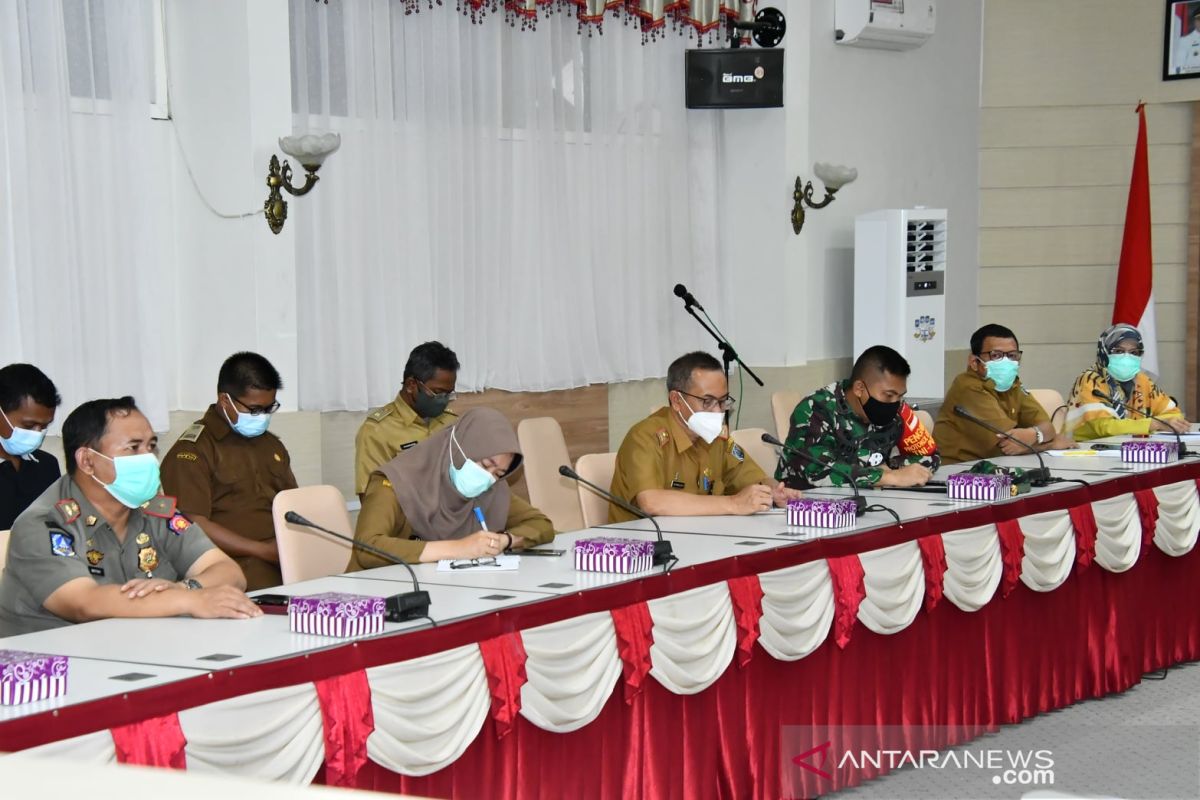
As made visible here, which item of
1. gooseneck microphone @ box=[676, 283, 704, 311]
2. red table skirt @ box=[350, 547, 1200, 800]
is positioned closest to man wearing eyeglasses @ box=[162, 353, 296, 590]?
red table skirt @ box=[350, 547, 1200, 800]

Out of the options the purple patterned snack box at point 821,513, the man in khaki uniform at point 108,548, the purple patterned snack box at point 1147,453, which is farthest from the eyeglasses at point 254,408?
the purple patterned snack box at point 1147,453

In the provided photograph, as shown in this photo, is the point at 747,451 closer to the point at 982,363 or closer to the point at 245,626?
the point at 982,363

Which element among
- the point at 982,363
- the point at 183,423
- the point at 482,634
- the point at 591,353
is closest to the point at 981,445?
the point at 982,363

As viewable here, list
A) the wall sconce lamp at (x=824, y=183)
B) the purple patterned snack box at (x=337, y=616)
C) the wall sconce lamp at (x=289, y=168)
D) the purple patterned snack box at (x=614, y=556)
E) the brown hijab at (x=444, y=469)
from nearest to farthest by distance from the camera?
the purple patterned snack box at (x=337, y=616) → the purple patterned snack box at (x=614, y=556) → the brown hijab at (x=444, y=469) → the wall sconce lamp at (x=289, y=168) → the wall sconce lamp at (x=824, y=183)

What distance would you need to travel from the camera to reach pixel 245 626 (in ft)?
9.41

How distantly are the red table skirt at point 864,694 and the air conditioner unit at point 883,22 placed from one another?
3.54 m

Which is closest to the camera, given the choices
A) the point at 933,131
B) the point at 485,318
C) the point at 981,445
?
the point at 981,445

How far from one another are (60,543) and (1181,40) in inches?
297

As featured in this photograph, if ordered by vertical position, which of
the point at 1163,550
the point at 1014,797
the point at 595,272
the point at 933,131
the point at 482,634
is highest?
the point at 933,131

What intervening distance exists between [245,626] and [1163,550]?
132 inches

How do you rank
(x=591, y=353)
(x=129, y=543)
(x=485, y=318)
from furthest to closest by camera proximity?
(x=591, y=353) < (x=485, y=318) < (x=129, y=543)

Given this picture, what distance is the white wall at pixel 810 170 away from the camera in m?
7.67

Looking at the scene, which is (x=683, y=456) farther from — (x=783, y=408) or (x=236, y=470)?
(x=783, y=408)

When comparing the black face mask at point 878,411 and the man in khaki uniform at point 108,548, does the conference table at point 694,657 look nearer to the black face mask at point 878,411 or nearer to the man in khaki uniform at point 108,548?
the man in khaki uniform at point 108,548
